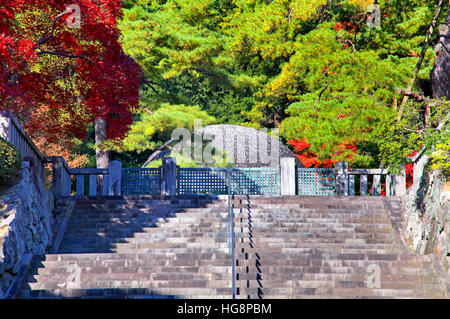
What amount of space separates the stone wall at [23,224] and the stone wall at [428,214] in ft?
26.3

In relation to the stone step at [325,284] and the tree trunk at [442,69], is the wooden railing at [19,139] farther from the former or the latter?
the tree trunk at [442,69]

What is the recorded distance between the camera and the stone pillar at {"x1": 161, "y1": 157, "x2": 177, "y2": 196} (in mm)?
17922

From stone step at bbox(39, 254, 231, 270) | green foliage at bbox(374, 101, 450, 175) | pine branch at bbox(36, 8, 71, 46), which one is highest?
pine branch at bbox(36, 8, 71, 46)

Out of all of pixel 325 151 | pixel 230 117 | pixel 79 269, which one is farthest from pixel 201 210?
pixel 230 117

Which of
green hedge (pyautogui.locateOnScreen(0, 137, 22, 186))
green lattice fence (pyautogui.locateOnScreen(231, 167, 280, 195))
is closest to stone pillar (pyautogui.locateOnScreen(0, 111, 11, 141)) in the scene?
green hedge (pyautogui.locateOnScreen(0, 137, 22, 186))

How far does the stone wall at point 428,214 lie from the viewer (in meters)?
12.5

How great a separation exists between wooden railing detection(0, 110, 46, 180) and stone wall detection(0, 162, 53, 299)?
42cm

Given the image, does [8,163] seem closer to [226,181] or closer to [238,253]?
[238,253]

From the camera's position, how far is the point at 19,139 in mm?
13859

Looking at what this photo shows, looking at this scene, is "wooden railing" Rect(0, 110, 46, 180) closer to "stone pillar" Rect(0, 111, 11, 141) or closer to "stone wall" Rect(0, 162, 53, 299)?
"stone pillar" Rect(0, 111, 11, 141)

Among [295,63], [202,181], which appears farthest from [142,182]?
[295,63]

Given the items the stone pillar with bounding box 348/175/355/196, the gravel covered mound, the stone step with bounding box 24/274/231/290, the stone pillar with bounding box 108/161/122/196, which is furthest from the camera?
the gravel covered mound

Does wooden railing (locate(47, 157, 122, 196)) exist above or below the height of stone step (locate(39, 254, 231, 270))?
above

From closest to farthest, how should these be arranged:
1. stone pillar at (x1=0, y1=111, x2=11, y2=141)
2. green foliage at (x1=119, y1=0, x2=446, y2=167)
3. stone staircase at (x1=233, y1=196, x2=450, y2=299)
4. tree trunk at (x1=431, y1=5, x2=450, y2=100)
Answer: stone staircase at (x1=233, y1=196, x2=450, y2=299), stone pillar at (x1=0, y1=111, x2=11, y2=141), tree trunk at (x1=431, y1=5, x2=450, y2=100), green foliage at (x1=119, y1=0, x2=446, y2=167)
